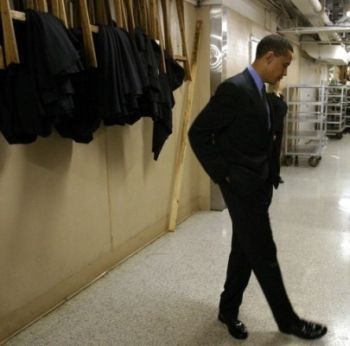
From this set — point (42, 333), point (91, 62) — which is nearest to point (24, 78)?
point (91, 62)

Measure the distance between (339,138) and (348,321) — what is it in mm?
8641

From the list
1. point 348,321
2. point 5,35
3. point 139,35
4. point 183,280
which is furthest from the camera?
point 183,280

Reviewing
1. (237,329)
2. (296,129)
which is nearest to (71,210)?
(237,329)

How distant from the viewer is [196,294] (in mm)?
2559

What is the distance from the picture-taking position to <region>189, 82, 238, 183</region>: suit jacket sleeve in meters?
1.73

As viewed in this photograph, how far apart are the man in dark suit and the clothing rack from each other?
83 centimetres

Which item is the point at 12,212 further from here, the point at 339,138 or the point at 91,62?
the point at 339,138

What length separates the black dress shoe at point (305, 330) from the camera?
2020 mm

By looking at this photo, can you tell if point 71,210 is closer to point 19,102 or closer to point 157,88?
point 19,102

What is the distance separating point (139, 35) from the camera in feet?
8.47

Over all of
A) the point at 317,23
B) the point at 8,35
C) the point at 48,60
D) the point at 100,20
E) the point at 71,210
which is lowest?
the point at 71,210

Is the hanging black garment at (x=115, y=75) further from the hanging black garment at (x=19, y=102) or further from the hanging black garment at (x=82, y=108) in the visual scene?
the hanging black garment at (x=19, y=102)

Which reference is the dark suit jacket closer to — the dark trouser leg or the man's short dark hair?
the man's short dark hair

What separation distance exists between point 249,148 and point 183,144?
204 cm
